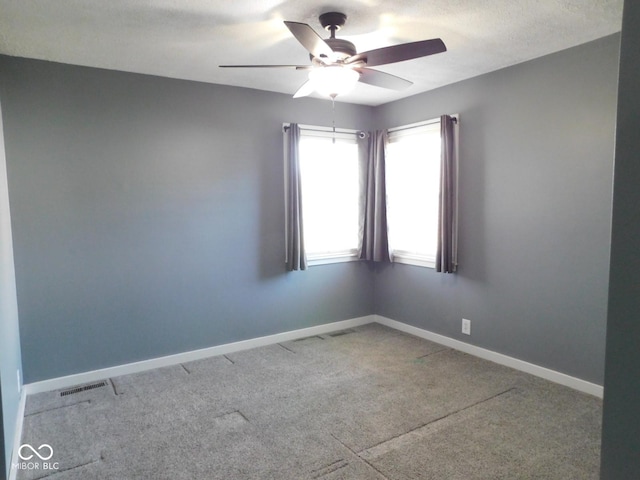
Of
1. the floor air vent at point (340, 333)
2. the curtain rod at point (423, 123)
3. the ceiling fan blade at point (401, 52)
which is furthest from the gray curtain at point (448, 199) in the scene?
the ceiling fan blade at point (401, 52)

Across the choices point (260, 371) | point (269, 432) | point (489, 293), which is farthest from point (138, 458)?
point (489, 293)

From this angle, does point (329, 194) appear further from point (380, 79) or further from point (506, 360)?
point (506, 360)

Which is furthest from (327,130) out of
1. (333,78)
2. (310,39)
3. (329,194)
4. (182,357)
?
(182,357)

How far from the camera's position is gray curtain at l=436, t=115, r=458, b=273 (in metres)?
3.80

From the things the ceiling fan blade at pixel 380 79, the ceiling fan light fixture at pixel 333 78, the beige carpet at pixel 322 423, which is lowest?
the beige carpet at pixel 322 423

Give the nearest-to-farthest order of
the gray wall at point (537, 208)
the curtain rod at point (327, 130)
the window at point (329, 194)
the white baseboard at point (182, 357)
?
1. the gray wall at point (537, 208)
2. the white baseboard at point (182, 357)
3. the curtain rod at point (327, 130)
4. the window at point (329, 194)

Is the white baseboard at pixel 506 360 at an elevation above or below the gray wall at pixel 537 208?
below

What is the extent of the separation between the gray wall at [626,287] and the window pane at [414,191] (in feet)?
11.4

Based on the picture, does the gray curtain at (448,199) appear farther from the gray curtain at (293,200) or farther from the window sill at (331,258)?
the gray curtain at (293,200)

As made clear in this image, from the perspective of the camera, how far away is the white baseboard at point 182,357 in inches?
125

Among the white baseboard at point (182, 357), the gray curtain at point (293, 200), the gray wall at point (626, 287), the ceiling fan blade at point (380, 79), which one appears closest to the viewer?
the gray wall at point (626, 287)

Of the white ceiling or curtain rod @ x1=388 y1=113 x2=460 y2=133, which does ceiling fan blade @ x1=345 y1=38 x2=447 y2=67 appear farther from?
curtain rod @ x1=388 y1=113 x2=460 y2=133

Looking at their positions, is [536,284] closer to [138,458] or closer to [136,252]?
[138,458]

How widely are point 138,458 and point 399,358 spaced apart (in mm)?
2260
